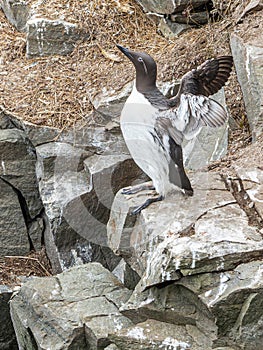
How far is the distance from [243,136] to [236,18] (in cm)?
118

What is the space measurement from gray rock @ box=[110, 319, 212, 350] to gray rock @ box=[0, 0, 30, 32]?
451 centimetres

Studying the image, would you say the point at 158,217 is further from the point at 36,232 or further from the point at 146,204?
the point at 36,232

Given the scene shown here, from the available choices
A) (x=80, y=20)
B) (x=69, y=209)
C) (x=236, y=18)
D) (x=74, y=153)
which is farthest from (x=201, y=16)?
(x=69, y=209)

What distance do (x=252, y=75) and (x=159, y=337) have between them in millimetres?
2382

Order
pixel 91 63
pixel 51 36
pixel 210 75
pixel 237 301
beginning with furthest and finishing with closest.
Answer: pixel 51 36 < pixel 91 63 < pixel 210 75 < pixel 237 301

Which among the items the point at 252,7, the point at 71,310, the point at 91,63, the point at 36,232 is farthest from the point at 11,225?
the point at 252,7

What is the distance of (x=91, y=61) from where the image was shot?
23.2 ft

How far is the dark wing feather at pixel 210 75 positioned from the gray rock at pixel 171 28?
2.24 meters

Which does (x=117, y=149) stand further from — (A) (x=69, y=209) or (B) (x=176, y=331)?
(B) (x=176, y=331)

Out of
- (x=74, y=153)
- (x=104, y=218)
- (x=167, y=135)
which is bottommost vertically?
(x=104, y=218)

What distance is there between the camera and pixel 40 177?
6562 mm

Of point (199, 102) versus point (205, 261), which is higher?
point (199, 102)

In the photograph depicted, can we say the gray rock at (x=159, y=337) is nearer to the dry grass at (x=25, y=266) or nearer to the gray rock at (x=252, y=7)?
the dry grass at (x=25, y=266)

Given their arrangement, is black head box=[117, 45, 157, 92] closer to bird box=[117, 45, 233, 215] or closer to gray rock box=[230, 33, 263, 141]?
bird box=[117, 45, 233, 215]
